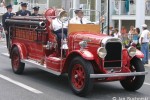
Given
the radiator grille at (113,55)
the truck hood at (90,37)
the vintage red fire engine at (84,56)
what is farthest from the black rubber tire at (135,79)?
the truck hood at (90,37)

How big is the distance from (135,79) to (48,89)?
2072 mm

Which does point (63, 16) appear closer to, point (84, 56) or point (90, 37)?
point (90, 37)

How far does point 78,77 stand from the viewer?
365 inches

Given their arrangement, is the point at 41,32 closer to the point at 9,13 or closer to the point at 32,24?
the point at 32,24

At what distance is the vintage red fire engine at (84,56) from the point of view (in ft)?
29.6

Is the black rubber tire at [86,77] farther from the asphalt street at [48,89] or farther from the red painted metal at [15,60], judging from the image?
the red painted metal at [15,60]

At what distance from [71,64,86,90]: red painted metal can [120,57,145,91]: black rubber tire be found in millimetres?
1355

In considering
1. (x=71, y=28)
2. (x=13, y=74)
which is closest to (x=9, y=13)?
(x=13, y=74)

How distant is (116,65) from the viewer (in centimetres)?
941

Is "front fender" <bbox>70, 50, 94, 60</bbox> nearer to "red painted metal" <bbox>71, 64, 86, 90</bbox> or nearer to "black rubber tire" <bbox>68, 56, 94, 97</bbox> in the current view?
"black rubber tire" <bbox>68, 56, 94, 97</bbox>

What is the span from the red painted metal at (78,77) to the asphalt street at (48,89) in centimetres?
25

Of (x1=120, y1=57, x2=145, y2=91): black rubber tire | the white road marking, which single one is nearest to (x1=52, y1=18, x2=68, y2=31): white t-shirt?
the white road marking

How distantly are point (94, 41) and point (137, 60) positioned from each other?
1220 millimetres

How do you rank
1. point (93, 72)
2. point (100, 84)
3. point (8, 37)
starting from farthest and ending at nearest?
point (8, 37) → point (100, 84) → point (93, 72)
